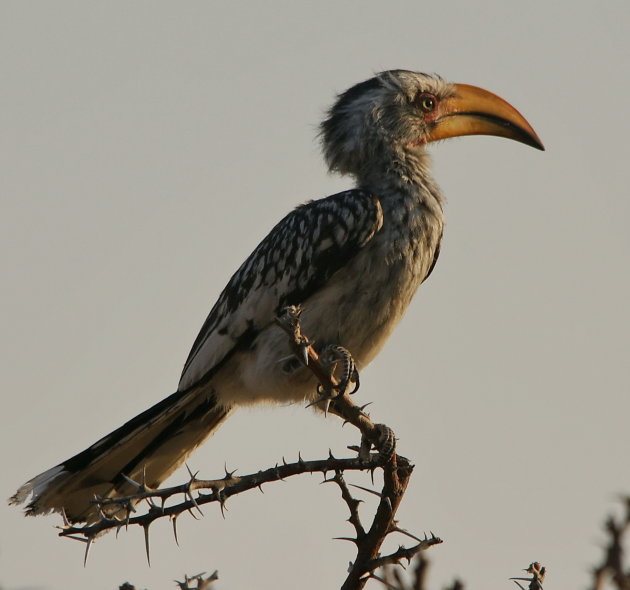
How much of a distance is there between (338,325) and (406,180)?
0.98m

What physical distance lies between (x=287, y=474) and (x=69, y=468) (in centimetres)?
135

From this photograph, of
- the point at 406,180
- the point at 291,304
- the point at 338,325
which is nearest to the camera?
the point at 338,325

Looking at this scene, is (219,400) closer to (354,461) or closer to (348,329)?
(348,329)

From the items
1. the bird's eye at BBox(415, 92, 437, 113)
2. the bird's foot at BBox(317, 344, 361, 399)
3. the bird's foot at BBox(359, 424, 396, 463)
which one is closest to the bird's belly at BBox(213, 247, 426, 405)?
the bird's foot at BBox(317, 344, 361, 399)

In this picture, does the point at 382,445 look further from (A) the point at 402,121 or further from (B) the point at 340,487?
(A) the point at 402,121

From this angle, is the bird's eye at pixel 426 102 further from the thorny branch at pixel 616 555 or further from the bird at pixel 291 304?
the thorny branch at pixel 616 555

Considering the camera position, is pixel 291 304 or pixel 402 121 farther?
pixel 402 121

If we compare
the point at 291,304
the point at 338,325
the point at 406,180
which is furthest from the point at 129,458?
the point at 406,180

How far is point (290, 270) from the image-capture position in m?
5.23

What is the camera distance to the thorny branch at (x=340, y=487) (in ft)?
11.7

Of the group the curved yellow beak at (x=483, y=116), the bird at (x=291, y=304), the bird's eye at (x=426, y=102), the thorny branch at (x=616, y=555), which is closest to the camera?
the thorny branch at (x=616, y=555)

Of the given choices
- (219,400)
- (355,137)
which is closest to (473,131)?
(355,137)

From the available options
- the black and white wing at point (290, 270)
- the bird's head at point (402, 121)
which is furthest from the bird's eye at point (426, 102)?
the black and white wing at point (290, 270)

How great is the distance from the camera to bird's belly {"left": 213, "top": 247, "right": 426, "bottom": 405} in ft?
16.1
